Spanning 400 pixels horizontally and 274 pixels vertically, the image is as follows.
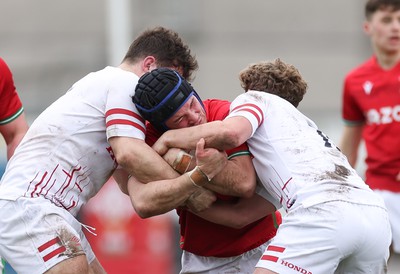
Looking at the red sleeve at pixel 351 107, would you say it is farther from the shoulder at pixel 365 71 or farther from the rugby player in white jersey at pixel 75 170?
the rugby player in white jersey at pixel 75 170

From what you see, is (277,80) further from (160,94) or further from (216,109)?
(160,94)

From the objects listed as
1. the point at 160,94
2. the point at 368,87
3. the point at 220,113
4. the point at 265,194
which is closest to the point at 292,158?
the point at 265,194

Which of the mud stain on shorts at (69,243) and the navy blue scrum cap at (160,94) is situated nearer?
the navy blue scrum cap at (160,94)

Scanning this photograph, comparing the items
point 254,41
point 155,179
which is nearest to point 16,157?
point 155,179

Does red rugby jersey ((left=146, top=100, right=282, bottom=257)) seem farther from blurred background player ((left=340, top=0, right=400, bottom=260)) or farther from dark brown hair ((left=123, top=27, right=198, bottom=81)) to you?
blurred background player ((left=340, top=0, right=400, bottom=260))

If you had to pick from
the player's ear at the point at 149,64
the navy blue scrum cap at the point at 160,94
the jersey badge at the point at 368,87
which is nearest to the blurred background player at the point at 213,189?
the navy blue scrum cap at the point at 160,94

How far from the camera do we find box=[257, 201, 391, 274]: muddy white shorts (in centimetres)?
543

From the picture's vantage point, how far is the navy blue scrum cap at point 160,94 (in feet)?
18.6

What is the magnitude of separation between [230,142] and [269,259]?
26.3 inches

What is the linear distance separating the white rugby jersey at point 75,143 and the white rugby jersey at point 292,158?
67cm

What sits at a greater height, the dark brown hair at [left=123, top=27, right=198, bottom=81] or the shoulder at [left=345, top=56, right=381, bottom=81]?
the dark brown hair at [left=123, top=27, right=198, bottom=81]

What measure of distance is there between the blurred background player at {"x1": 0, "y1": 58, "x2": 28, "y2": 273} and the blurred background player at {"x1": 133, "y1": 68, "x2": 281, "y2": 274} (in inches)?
56.3

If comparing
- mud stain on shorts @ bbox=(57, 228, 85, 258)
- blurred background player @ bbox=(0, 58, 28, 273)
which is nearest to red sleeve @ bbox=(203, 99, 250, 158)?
mud stain on shorts @ bbox=(57, 228, 85, 258)

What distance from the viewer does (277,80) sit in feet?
20.1
